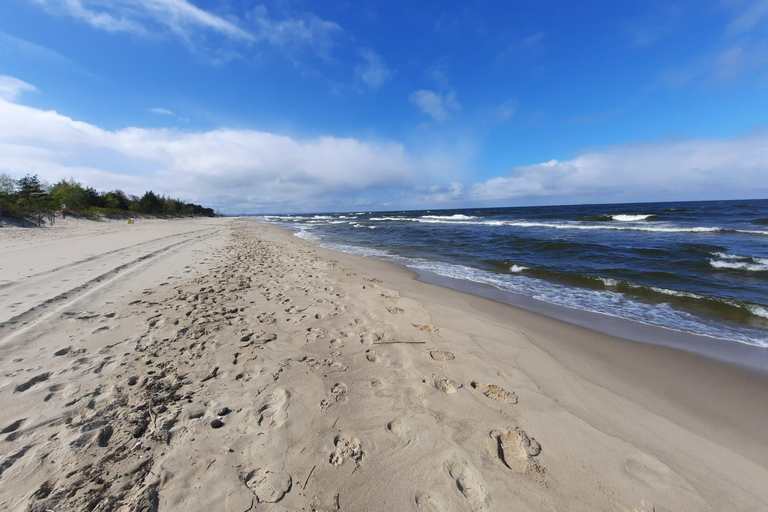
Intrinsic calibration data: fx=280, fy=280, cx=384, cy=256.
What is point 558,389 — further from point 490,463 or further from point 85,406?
point 85,406

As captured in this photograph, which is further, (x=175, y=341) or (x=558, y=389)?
(x=175, y=341)

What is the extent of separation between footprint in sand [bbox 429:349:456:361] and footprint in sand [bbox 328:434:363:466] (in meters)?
1.77

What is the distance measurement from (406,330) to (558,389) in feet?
7.36

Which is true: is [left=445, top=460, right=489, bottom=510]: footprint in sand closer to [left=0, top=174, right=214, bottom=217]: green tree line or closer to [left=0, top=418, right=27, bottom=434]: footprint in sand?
[left=0, top=418, right=27, bottom=434]: footprint in sand

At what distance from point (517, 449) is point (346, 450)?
149cm

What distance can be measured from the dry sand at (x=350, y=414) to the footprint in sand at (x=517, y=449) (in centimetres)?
2

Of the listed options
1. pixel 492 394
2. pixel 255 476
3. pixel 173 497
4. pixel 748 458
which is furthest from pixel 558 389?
pixel 173 497

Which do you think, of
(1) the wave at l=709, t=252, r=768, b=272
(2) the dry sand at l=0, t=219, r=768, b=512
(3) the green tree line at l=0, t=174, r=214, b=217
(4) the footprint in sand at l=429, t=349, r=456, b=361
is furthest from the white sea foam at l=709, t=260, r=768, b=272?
(3) the green tree line at l=0, t=174, r=214, b=217

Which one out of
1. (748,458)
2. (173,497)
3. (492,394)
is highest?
(173,497)

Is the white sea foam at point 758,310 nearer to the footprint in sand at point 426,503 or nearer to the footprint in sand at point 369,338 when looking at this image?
the footprint in sand at point 369,338

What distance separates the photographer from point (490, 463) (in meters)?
2.30

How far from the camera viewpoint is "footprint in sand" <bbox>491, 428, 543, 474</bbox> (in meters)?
2.28

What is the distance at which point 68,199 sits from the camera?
3772 centimetres

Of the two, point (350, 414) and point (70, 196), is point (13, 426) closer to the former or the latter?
point (350, 414)
